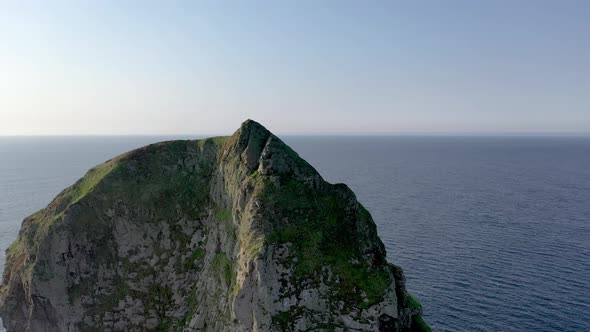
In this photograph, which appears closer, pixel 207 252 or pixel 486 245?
pixel 207 252

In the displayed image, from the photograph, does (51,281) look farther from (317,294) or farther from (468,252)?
(468,252)

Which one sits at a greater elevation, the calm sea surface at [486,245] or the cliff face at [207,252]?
the cliff face at [207,252]

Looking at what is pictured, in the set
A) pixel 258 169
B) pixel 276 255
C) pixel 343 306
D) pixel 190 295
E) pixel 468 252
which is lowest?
pixel 468 252

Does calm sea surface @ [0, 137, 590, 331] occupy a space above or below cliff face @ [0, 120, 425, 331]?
below

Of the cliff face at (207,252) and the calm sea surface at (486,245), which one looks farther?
the calm sea surface at (486,245)

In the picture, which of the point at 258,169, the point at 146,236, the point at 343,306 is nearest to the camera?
the point at 343,306

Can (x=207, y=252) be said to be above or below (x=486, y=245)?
above

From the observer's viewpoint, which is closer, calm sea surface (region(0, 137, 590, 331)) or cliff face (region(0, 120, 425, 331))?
cliff face (region(0, 120, 425, 331))

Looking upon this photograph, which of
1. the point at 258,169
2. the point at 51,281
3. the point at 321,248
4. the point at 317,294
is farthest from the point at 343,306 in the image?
the point at 51,281
